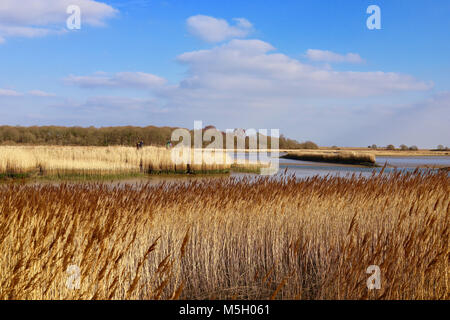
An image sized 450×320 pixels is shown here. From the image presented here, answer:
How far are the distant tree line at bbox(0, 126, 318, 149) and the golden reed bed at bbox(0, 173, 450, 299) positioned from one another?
50.9 m

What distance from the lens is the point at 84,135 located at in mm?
60625

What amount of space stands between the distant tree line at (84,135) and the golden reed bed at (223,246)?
167 ft

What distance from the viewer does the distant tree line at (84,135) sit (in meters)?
57.5

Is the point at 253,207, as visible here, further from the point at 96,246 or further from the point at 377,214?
the point at 96,246

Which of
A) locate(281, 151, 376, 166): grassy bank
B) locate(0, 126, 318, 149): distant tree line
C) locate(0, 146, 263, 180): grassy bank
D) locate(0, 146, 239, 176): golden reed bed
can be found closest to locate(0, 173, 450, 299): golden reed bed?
locate(0, 146, 263, 180): grassy bank

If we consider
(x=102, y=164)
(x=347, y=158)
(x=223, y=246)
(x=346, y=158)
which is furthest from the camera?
(x=346, y=158)

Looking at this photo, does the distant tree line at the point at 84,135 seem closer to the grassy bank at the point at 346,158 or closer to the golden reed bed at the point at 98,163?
the grassy bank at the point at 346,158

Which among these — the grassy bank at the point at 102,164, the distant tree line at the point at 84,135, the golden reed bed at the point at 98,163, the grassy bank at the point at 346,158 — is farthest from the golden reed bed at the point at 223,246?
the distant tree line at the point at 84,135

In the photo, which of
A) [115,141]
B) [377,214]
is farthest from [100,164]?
[115,141]

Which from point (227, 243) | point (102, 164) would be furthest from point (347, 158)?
point (227, 243)

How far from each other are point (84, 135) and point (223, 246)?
201ft

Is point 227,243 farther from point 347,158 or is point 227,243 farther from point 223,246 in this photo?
point 347,158
